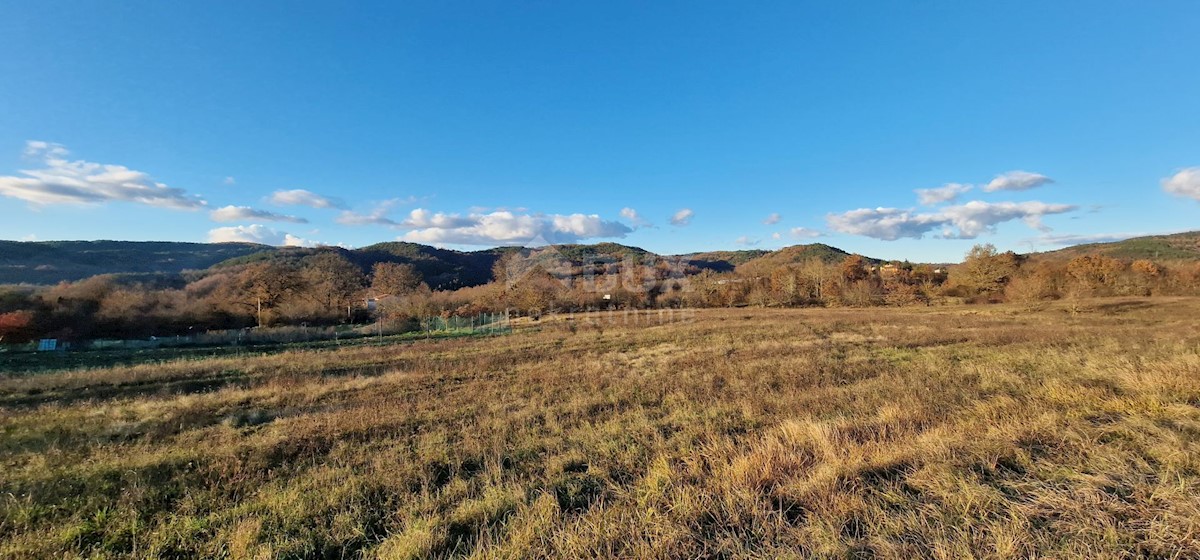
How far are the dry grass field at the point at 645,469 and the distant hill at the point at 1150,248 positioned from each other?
80.8 meters

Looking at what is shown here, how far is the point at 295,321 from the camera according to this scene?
142ft

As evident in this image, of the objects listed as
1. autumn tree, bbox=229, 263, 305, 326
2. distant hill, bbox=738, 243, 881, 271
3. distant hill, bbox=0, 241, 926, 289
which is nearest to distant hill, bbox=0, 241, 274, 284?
distant hill, bbox=0, 241, 926, 289

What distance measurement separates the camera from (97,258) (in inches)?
3169

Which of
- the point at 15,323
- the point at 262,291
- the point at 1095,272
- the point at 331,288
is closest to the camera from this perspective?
the point at 15,323

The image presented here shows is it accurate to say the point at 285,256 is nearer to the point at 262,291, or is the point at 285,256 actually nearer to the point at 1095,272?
the point at 262,291

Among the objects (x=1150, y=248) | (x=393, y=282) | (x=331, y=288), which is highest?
(x=1150, y=248)

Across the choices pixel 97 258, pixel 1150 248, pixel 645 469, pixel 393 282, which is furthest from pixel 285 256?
pixel 1150 248

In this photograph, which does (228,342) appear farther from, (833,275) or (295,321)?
(833,275)

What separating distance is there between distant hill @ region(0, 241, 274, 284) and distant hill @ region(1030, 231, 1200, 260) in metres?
149

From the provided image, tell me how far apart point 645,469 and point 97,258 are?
397 feet

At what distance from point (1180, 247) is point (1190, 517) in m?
132

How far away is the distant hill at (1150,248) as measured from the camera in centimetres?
6938

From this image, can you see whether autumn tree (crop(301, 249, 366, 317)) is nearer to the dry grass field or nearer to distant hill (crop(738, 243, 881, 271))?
the dry grass field

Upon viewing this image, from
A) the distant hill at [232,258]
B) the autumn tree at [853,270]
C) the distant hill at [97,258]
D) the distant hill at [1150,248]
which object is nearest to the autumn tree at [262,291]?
the distant hill at [232,258]
